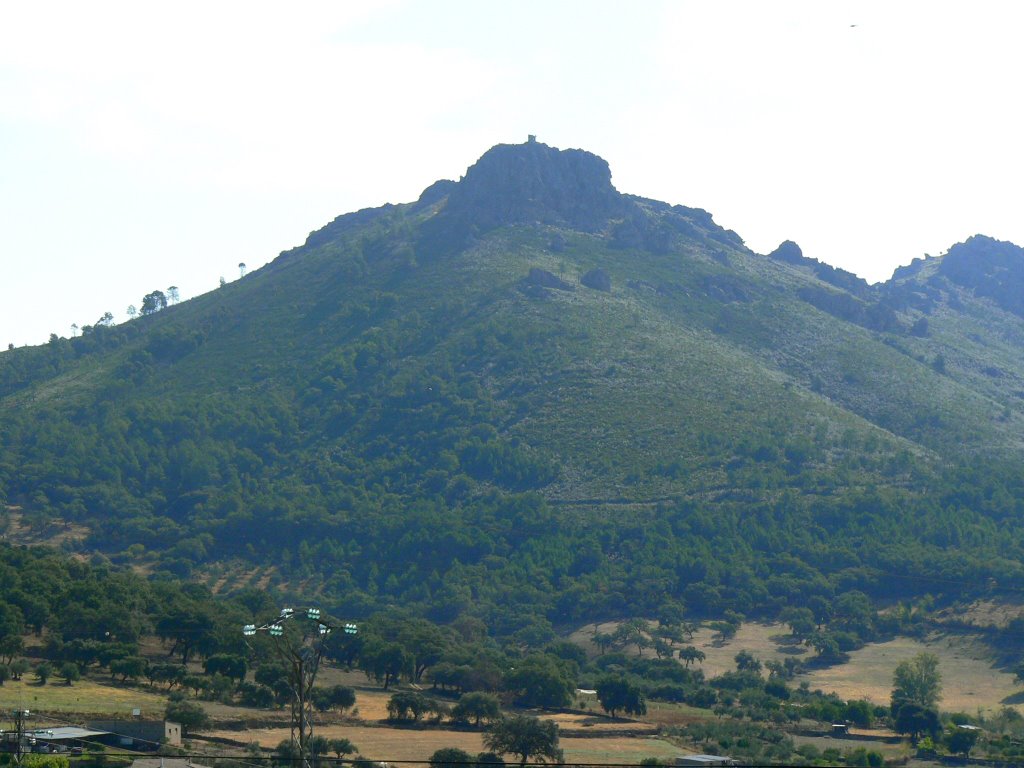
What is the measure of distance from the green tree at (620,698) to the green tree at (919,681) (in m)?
18.8

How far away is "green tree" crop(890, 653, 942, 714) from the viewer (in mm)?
102438

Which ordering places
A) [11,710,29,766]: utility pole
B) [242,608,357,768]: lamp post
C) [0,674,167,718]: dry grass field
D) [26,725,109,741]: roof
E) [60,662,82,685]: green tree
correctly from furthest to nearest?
[60,662,82,685]: green tree < [0,674,167,718]: dry grass field < [26,725,109,741]: roof < [242,608,357,768]: lamp post < [11,710,29,766]: utility pole

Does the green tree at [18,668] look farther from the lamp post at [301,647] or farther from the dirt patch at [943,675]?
the dirt patch at [943,675]

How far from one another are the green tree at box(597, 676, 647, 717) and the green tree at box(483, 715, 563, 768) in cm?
1872

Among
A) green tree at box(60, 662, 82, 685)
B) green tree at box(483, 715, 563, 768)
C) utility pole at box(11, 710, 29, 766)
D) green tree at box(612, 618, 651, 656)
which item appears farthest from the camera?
green tree at box(612, 618, 651, 656)

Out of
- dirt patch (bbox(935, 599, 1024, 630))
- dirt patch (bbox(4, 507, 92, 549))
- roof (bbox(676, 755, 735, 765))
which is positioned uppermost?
dirt patch (bbox(4, 507, 92, 549))

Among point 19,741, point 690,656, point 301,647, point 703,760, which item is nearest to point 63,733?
point 19,741

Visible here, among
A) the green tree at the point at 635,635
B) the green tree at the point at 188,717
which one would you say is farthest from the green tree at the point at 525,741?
the green tree at the point at 635,635

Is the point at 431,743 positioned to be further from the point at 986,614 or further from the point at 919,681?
the point at 986,614

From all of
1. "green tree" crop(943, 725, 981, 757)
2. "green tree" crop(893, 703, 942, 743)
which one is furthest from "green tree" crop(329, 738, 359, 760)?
"green tree" crop(893, 703, 942, 743)

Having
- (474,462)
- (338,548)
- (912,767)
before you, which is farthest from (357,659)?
(474,462)

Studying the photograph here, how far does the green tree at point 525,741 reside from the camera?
7181cm

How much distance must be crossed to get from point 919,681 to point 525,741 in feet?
142

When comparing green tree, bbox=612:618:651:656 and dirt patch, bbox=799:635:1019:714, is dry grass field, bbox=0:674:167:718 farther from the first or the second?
green tree, bbox=612:618:651:656
